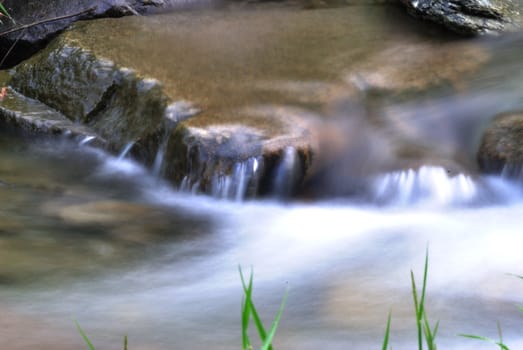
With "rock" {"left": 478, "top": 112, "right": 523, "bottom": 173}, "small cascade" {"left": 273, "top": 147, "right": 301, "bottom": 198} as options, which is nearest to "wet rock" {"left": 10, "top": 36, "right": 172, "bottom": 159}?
"small cascade" {"left": 273, "top": 147, "right": 301, "bottom": 198}

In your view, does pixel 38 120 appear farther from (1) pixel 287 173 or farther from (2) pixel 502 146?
(2) pixel 502 146

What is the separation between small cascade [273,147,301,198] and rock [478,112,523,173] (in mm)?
1111

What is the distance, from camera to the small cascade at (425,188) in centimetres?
404

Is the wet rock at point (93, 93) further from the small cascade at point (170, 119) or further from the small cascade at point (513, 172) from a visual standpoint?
the small cascade at point (513, 172)

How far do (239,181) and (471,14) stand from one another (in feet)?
9.46

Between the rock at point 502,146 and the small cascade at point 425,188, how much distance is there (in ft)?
0.65

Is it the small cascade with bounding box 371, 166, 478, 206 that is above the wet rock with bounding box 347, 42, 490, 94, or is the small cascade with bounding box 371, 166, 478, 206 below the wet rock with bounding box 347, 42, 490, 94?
below

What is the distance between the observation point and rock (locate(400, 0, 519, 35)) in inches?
227

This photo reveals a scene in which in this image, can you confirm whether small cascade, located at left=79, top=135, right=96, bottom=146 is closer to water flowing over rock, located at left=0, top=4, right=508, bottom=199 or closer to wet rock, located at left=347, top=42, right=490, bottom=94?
water flowing over rock, located at left=0, top=4, right=508, bottom=199

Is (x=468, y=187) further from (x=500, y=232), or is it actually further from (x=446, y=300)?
(x=446, y=300)

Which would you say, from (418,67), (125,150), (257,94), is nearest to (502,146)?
(418,67)

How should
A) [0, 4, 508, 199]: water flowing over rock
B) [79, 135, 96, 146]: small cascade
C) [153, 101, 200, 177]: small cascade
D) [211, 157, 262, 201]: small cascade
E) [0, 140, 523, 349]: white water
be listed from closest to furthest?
[0, 140, 523, 349]: white water
[211, 157, 262, 201]: small cascade
[0, 4, 508, 199]: water flowing over rock
[153, 101, 200, 177]: small cascade
[79, 135, 96, 146]: small cascade

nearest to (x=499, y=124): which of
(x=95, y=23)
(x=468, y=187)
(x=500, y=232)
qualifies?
(x=468, y=187)

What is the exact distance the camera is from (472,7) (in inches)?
231
